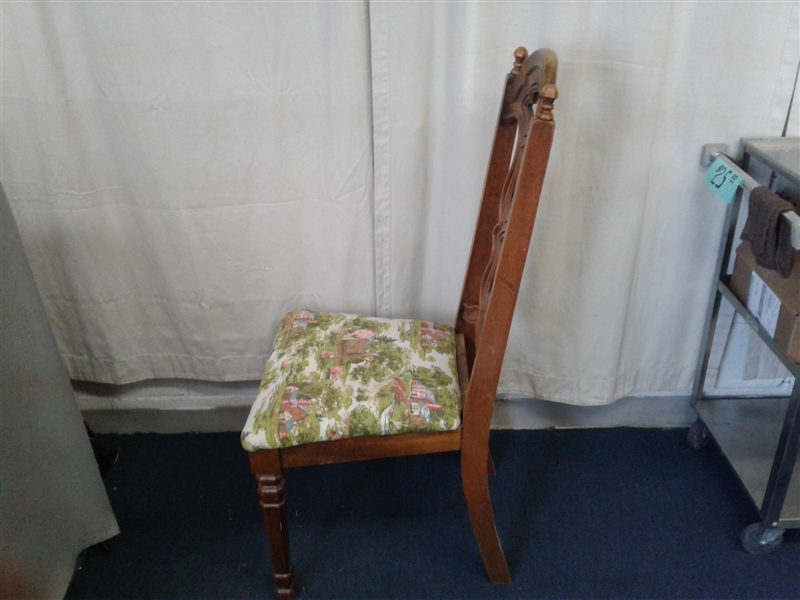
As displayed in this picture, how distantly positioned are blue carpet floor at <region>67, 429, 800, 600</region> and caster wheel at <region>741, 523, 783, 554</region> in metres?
0.02

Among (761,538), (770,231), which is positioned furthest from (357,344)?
(761,538)

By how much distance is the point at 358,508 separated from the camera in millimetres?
1529

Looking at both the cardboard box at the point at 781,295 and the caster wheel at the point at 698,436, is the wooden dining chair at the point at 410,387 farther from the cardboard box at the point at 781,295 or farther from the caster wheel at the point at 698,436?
the caster wheel at the point at 698,436

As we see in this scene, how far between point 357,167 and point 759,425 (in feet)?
3.71

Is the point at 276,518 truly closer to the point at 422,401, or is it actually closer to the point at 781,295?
the point at 422,401

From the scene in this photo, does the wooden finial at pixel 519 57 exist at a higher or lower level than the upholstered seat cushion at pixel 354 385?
higher

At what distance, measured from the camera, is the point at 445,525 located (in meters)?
1.48

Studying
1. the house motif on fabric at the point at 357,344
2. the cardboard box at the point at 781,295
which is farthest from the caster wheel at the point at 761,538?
the house motif on fabric at the point at 357,344

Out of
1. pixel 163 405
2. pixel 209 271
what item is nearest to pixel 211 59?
pixel 209 271

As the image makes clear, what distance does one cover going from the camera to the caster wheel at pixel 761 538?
4.50ft

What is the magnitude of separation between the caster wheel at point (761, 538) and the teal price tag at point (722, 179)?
2.27ft

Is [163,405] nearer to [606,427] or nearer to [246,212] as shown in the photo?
[246,212]

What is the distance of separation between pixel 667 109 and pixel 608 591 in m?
0.98

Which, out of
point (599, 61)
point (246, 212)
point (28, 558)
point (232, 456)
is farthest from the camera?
point (232, 456)
